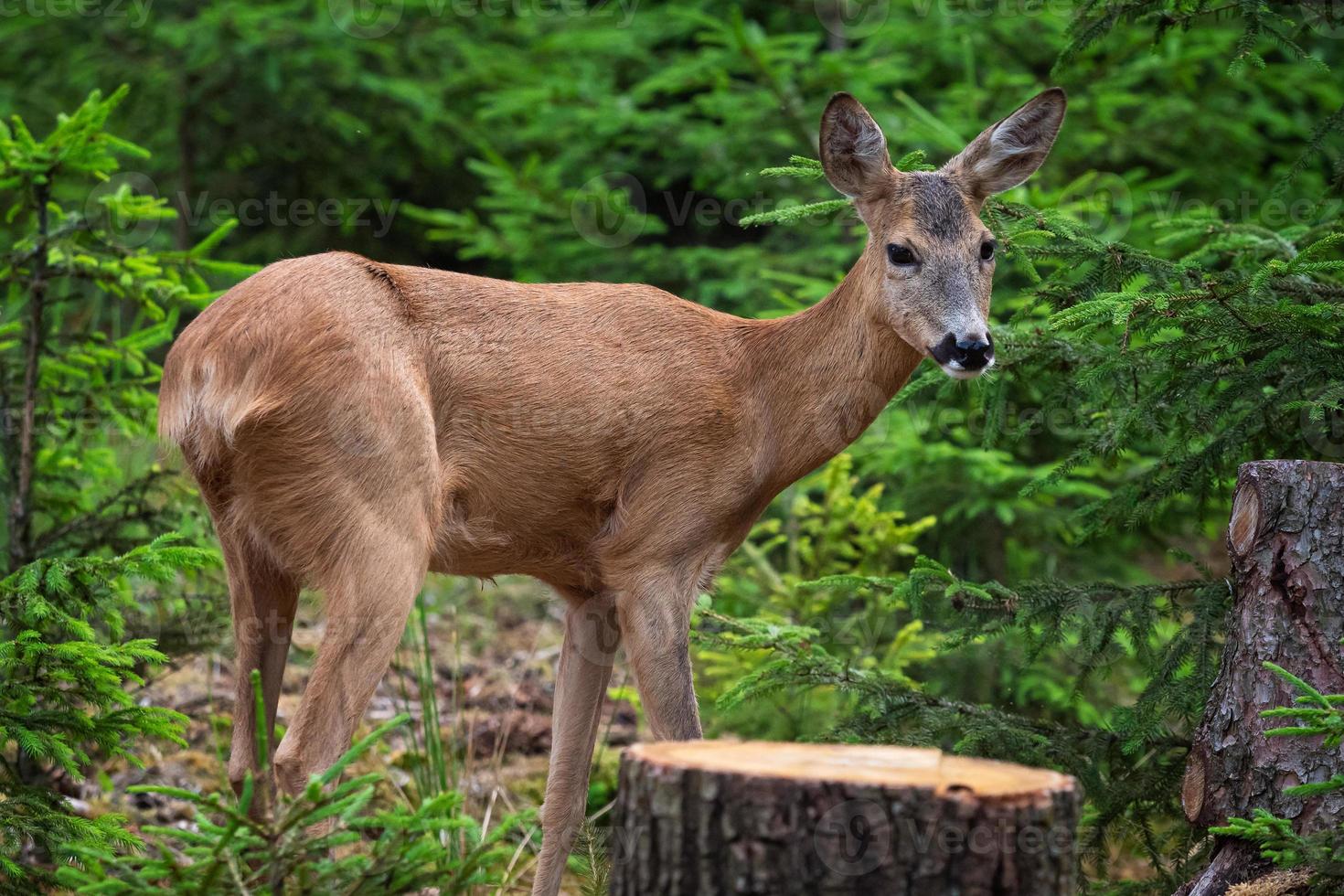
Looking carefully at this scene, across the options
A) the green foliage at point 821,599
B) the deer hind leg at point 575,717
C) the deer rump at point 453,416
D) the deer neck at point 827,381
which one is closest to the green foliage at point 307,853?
the deer rump at point 453,416

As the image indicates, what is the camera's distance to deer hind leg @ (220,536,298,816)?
4602mm

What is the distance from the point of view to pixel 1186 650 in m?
5.11

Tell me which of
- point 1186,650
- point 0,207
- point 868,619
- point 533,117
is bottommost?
point 868,619

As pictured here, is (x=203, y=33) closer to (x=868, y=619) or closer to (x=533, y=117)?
(x=533, y=117)

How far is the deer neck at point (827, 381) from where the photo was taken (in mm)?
5164

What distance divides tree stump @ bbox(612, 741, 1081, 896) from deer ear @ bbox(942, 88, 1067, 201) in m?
2.65

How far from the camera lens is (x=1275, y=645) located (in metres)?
4.40

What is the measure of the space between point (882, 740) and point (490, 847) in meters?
2.36

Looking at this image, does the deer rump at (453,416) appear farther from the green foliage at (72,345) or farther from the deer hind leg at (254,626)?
the green foliage at (72,345)

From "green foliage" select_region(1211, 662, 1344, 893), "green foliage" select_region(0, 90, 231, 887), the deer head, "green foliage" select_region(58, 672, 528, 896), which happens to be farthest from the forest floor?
"green foliage" select_region(1211, 662, 1344, 893)

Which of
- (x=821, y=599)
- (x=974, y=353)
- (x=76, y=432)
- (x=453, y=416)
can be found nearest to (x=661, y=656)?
(x=453, y=416)

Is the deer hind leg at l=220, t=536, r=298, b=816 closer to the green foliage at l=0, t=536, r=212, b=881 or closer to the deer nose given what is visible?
the green foliage at l=0, t=536, r=212, b=881

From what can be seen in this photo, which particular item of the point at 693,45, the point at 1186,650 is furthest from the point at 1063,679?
the point at 693,45

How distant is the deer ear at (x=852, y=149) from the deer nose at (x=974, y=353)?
89cm
